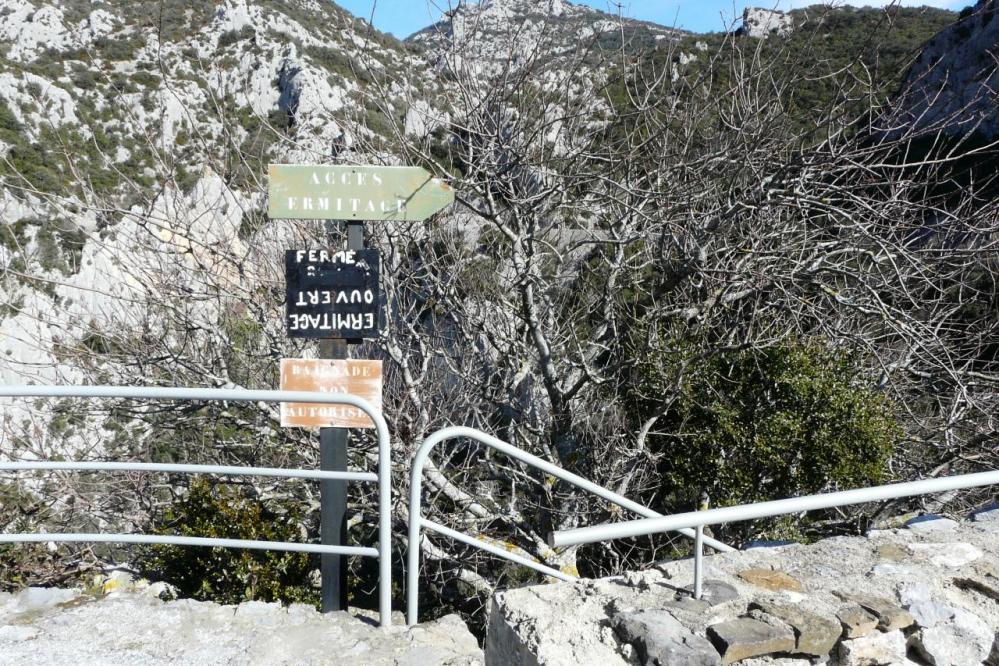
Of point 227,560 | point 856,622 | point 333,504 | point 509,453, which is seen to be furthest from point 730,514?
point 227,560

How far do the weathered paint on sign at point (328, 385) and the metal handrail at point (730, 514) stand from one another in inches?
55.0

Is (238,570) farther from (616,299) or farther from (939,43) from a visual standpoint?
(939,43)

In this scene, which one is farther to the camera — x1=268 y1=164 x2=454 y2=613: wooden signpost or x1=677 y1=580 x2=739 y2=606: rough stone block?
x1=268 y1=164 x2=454 y2=613: wooden signpost

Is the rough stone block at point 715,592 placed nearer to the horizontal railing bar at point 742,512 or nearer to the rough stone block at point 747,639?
the rough stone block at point 747,639

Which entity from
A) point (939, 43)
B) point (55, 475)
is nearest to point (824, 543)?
point (55, 475)

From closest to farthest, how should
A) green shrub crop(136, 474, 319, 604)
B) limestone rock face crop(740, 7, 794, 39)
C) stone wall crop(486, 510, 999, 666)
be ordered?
stone wall crop(486, 510, 999, 666) → green shrub crop(136, 474, 319, 604) → limestone rock face crop(740, 7, 794, 39)

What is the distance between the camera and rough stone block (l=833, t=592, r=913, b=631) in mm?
2389

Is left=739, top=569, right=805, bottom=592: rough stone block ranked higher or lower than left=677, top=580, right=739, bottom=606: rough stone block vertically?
lower

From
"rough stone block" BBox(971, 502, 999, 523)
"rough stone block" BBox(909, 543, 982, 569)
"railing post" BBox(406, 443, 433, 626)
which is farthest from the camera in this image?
"rough stone block" BBox(971, 502, 999, 523)

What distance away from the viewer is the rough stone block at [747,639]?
2143mm

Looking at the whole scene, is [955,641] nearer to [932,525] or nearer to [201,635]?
[932,525]

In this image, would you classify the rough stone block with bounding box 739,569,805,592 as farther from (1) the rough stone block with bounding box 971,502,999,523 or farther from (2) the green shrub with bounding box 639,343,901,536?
(2) the green shrub with bounding box 639,343,901,536

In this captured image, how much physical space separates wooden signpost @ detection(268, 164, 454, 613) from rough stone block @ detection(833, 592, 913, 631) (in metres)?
2.22

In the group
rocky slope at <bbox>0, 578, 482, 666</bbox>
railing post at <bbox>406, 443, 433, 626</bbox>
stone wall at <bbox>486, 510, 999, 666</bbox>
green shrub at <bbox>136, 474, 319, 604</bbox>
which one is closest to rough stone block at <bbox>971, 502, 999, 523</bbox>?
stone wall at <bbox>486, 510, 999, 666</bbox>
